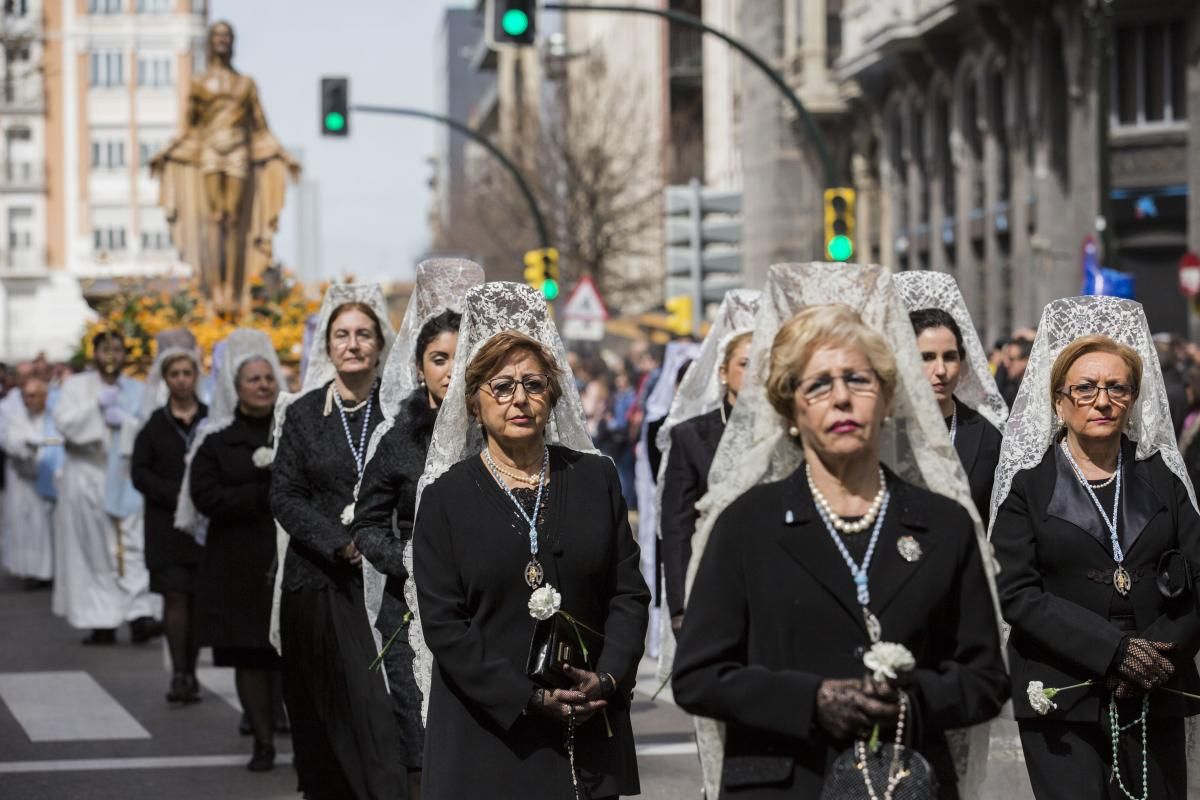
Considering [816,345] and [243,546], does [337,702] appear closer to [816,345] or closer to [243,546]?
[243,546]

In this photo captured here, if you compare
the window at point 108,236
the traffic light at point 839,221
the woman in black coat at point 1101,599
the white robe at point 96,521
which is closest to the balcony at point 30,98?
the window at point 108,236

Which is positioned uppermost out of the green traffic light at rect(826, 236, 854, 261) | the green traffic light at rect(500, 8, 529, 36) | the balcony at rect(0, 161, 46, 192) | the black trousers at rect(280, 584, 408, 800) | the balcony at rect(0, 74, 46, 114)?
the balcony at rect(0, 74, 46, 114)

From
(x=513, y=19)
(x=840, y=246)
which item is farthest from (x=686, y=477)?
(x=840, y=246)

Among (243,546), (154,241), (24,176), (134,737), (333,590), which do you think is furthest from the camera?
(154,241)

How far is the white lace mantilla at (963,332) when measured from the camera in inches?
312

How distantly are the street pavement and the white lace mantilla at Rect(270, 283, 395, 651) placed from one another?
1.10 m

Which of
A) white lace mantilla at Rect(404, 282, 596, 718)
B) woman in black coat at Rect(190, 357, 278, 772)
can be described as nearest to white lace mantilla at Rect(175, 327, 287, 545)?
woman in black coat at Rect(190, 357, 278, 772)

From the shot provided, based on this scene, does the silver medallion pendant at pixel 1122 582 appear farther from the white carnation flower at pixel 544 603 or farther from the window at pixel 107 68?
the window at pixel 107 68

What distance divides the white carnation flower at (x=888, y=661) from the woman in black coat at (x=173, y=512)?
8.62m

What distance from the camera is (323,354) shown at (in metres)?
9.41

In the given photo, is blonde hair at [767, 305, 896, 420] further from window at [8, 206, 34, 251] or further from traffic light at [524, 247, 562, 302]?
window at [8, 206, 34, 251]

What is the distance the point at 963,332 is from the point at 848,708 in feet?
12.0

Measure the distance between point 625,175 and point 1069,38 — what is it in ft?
72.7

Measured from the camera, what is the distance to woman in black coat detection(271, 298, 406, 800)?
27.5ft
